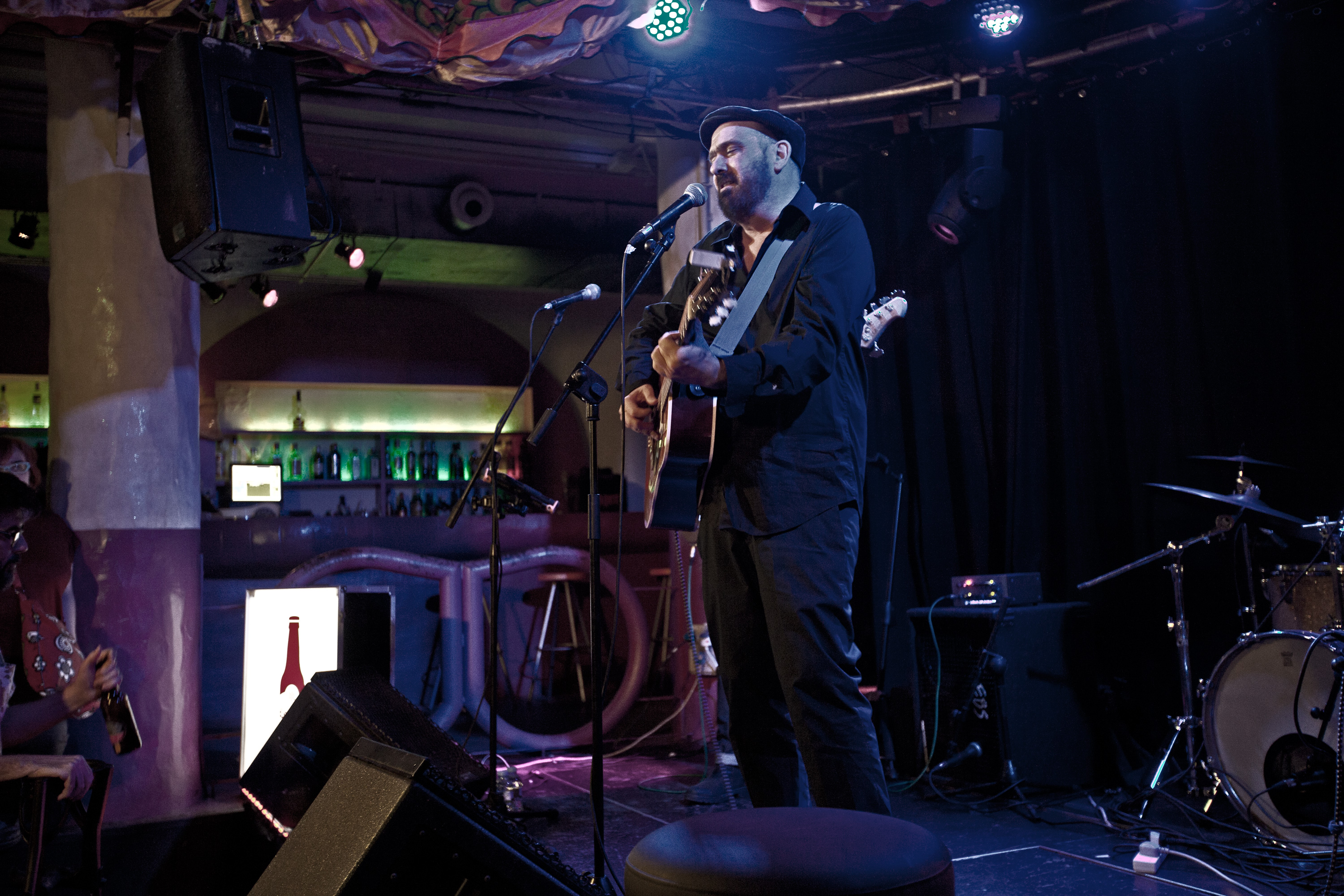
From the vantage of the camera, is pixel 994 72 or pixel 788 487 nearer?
pixel 788 487

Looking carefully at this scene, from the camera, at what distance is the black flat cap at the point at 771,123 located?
231cm

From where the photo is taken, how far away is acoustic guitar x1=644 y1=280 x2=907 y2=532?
220cm

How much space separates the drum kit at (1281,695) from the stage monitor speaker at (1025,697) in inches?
20.9

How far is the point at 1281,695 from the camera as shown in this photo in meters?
3.09

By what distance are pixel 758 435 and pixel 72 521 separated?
289 cm

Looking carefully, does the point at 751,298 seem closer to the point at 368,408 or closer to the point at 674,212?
the point at 674,212

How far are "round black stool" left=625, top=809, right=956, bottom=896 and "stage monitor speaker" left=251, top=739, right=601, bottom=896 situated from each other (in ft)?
0.58

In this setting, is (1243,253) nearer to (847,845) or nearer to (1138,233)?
(1138,233)

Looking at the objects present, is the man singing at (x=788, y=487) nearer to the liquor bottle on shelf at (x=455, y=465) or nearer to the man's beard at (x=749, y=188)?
the man's beard at (x=749, y=188)

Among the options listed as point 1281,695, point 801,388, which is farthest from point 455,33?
point 1281,695

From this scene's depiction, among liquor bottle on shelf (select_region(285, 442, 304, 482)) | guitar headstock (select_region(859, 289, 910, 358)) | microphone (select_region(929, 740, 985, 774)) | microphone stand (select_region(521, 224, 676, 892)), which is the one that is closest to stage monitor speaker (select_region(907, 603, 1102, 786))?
microphone (select_region(929, 740, 985, 774))

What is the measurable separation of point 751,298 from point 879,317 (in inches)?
25.5

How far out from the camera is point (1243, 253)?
402 centimetres

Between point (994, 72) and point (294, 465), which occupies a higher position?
point (994, 72)
